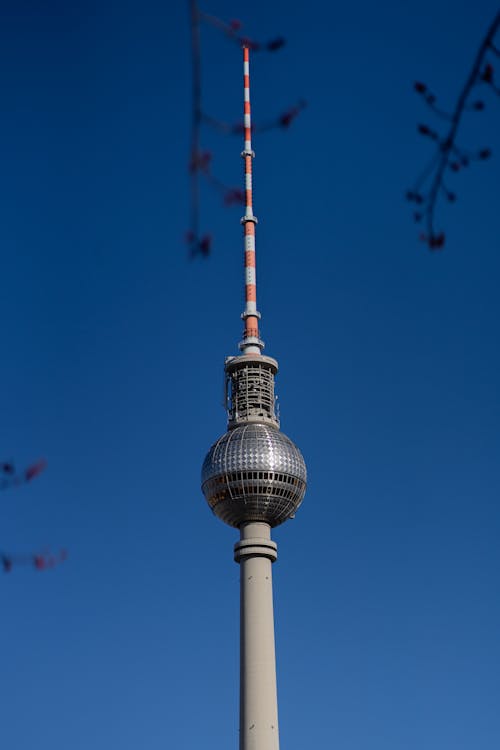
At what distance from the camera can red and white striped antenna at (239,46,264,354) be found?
123m

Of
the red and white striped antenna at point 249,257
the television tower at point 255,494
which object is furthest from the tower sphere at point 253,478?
the red and white striped antenna at point 249,257

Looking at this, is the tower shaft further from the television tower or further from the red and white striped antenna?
the red and white striped antenna

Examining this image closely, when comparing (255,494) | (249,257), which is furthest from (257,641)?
(249,257)

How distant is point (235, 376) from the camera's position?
120m

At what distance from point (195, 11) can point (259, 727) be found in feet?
315

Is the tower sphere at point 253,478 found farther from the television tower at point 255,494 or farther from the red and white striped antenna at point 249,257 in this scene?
the red and white striped antenna at point 249,257

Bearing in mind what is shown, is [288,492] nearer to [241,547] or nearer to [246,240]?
[241,547]

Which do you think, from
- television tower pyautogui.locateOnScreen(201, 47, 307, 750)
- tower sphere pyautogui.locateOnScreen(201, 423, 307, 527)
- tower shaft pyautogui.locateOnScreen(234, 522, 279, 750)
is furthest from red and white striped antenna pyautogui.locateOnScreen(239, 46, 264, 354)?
tower shaft pyautogui.locateOnScreen(234, 522, 279, 750)

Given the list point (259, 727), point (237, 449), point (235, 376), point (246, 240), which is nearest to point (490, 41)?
point (259, 727)

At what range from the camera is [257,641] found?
10238 centimetres

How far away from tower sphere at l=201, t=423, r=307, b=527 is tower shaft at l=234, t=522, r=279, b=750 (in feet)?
6.10

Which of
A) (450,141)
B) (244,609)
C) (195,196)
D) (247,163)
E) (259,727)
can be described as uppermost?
(247,163)

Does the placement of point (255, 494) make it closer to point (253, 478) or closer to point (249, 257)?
point (253, 478)

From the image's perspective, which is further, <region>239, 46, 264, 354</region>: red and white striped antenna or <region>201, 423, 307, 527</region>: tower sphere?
<region>239, 46, 264, 354</region>: red and white striped antenna
